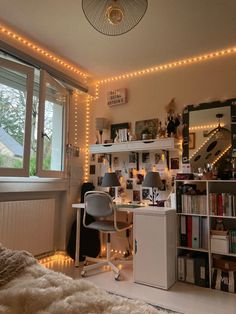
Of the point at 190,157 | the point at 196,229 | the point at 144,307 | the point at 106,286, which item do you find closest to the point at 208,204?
the point at 196,229

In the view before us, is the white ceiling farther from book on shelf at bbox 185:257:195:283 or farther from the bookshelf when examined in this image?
book on shelf at bbox 185:257:195:283

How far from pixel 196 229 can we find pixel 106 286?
1084mm

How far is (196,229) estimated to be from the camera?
8.74 feet

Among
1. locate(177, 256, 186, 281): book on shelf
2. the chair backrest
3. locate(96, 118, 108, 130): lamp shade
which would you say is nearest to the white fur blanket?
the chair backrest

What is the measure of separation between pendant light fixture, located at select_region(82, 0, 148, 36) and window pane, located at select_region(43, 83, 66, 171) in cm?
150

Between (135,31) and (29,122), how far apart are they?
1473 mm

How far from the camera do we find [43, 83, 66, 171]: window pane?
309 centimetres

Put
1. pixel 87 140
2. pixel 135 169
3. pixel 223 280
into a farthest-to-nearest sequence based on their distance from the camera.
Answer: pixel 87 140 < pixel 135 169 < pixel 223 280

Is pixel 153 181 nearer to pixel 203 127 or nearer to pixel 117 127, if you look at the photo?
pixel 203 127

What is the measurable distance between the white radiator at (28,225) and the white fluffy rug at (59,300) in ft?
5.87

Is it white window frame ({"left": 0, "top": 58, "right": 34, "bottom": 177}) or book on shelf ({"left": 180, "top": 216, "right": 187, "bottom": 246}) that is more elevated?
white window frame ({"left": 0, "top": 58, "right": 34, "bottom": 177})

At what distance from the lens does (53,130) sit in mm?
3227

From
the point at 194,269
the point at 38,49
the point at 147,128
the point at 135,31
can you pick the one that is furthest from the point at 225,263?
the point at 38,49

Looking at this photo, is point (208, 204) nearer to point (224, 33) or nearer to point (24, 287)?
point (224, 33)
